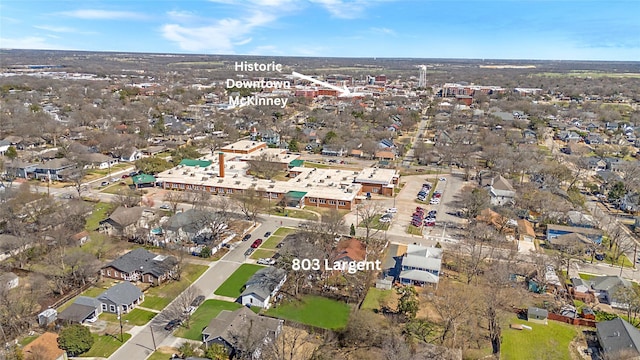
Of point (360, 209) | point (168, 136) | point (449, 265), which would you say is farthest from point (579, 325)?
point (168, 136)

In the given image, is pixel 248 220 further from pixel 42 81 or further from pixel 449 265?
pixel 42 81

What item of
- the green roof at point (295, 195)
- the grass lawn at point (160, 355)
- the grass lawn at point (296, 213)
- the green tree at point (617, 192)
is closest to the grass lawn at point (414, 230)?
the grass lawn at point (296, 213)

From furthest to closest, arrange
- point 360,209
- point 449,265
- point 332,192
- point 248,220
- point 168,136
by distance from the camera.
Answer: point 168,136 → point 332,192 → point 360,209 → point 248,220 → point 449,265

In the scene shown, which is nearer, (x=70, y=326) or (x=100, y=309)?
(x=70, y=326)

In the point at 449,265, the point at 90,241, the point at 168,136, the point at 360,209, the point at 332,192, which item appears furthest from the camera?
the point at 168,136

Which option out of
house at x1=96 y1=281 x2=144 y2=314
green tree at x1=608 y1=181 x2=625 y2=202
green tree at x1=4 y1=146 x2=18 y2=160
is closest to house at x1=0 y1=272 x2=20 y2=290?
house at x1=96 y1=281 x2=144 y2=314

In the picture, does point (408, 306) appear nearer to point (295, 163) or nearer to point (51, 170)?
point (295, 163)

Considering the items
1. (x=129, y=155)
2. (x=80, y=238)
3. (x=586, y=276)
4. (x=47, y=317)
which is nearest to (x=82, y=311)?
(x=47, y=317)

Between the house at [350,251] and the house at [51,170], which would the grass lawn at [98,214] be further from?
the house at [350,251]
